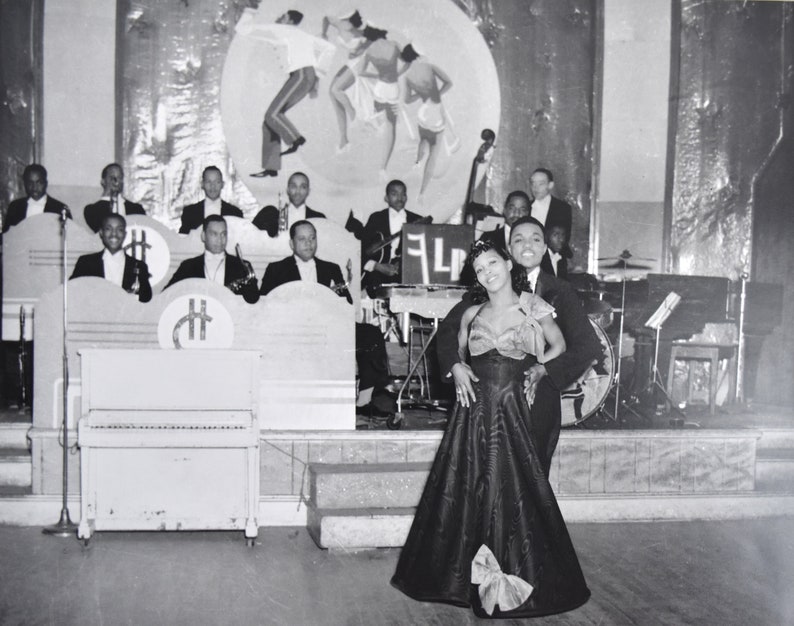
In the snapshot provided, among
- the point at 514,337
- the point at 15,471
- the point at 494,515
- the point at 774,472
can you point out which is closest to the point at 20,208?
the point at 15,471

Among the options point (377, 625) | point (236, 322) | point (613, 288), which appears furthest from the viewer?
point (613, 288)

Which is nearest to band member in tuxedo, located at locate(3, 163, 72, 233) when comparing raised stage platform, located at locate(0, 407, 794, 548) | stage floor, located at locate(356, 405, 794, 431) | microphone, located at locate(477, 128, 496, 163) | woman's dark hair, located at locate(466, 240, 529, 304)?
raised stage platform, located at locate(0, 407, 794, 548)

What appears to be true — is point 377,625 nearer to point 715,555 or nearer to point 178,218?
point 715,555

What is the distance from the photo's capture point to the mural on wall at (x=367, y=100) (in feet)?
28.6

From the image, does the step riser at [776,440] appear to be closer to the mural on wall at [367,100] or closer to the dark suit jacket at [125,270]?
the mural on wall at [367,100]

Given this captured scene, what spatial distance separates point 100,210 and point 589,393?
474cm

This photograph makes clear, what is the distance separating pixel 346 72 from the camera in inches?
357

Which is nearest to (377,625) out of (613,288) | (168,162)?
(613,288)

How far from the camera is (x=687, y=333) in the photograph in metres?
7.39

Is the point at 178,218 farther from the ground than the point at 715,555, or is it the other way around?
the point at 178,218

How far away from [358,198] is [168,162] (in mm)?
2015

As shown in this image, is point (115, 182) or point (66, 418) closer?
point (66, 418)

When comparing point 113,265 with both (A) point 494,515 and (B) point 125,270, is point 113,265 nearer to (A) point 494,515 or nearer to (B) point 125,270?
(B) point 125,270

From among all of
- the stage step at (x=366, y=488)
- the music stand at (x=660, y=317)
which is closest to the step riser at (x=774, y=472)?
the music stand at (x=660, y=317)
